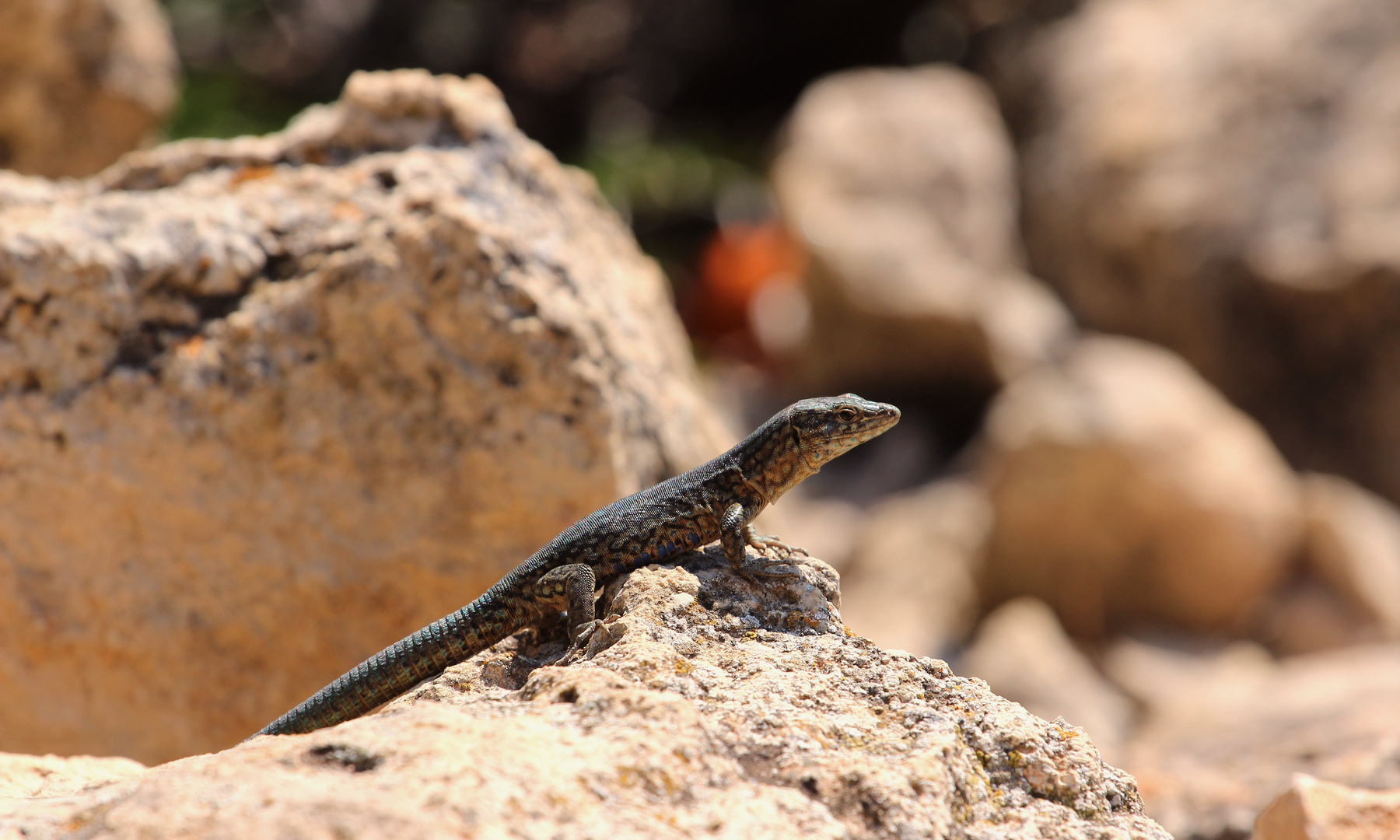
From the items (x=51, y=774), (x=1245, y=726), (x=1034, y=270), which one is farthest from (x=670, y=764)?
(x=1034, y=270)

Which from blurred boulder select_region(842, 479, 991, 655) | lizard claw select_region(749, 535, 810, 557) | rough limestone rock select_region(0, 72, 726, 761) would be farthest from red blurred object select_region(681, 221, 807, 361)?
lizard claw select_region(749, 535, 810, 557)

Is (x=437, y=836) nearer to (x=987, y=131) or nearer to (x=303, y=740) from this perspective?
(x=303, y=740)

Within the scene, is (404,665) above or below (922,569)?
below

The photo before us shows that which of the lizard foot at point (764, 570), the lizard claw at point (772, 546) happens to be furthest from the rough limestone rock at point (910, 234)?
the lizard foot at point (764, 570)

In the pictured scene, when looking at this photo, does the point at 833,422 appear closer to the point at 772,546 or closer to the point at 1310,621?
the point at 772,546

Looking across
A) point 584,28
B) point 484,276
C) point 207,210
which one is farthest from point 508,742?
point 584,28

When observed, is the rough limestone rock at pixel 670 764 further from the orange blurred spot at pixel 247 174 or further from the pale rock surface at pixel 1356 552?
the pale rock surface at pixel 1356 552

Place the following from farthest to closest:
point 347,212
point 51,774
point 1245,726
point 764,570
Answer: point 1245,726 < point 347,212 < point 764,570 < point 51,774
